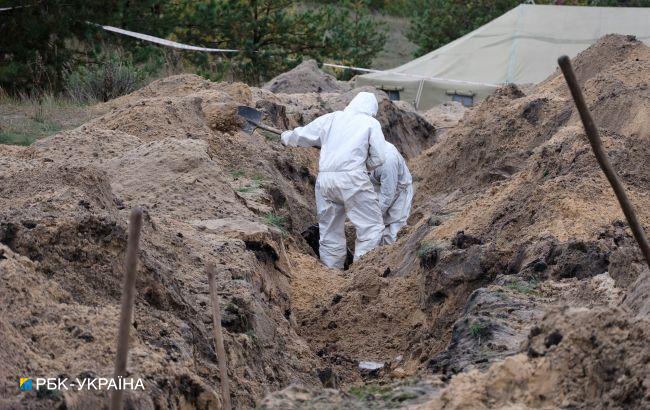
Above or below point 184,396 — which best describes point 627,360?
above

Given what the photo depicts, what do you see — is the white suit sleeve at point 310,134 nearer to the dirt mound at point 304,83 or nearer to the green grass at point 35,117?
the green grass at point 35,117

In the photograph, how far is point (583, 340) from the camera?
13.1 feet

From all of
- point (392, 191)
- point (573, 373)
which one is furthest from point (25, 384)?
point (392, 191)

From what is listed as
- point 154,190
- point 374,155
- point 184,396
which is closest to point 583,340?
point 184,396

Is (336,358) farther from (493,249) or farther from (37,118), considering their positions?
(37,118)

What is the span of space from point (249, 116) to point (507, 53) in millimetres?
11105

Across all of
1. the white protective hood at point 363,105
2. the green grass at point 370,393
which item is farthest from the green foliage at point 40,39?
the green grass at point 370,393

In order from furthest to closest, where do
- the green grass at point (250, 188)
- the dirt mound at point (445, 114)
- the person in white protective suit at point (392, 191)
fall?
the dirt mound at point (445, 114), the person in white protective suit at point (392, 191), the green grass at point (250, 188)

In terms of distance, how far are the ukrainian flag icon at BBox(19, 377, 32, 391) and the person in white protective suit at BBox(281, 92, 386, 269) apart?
7.79 meters

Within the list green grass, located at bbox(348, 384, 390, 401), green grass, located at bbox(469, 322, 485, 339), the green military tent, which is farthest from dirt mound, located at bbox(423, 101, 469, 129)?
green grass, located at bbox(348, 384, 390, 401)

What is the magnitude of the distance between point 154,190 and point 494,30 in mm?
15731

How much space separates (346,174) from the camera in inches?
473

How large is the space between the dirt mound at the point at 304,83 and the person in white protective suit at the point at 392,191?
5.95 m

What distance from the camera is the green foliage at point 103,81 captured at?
15.9 m
